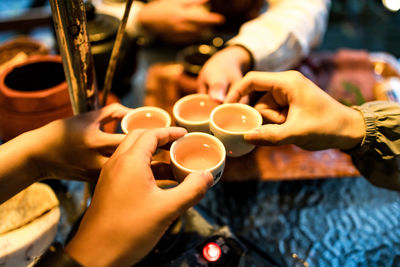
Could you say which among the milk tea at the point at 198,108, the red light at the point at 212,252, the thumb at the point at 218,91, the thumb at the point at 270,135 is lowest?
the red light at the point at 212,252

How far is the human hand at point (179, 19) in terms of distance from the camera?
1.94 m

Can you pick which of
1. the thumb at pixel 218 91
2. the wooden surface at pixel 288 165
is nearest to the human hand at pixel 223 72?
the thumb at pixel 218 91

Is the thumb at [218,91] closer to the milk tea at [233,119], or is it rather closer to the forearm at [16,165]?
the milk tea at [233,119]

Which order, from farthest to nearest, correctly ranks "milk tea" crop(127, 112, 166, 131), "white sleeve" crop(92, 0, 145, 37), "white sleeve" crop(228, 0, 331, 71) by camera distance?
→ 1. "white sleeve" crop(92, 0, 145, 37)
2. "white sleeve" crop(228, 0, 331, 71)
3. "milk tea" crop(127, 112, 166, 131)

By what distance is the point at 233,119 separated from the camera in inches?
45.4

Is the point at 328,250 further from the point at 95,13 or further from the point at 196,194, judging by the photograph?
the point at 95,13

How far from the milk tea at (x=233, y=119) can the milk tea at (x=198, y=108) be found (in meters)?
0.09

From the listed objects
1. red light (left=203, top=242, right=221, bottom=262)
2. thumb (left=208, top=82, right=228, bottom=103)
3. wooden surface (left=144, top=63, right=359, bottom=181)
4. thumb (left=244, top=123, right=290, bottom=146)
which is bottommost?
wooden surface (left=144, top=63, right=359, bottom=181)

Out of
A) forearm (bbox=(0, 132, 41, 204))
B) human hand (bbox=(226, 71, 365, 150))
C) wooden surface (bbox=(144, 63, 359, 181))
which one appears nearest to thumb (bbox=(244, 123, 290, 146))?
human hand (bbox=(226, 71, 365, 150))

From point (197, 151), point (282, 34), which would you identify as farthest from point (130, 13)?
point (197, 151)

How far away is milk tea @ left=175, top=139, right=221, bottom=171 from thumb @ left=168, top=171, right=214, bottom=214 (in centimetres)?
20

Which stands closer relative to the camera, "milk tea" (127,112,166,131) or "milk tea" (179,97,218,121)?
"milk tea" (127,112,166,131)

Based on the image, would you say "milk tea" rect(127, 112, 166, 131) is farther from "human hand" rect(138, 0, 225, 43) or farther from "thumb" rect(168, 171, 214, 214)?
"human hand" rect(138, 0, 225, 43)

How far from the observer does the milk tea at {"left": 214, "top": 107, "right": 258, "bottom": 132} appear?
3.64 feet
